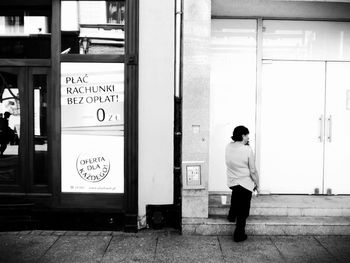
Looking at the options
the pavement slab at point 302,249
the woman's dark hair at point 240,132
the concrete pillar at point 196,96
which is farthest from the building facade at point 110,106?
the pavement slab at point 302,249

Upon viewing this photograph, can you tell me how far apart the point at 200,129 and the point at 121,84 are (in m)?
1.46

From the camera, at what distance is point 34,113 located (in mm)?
6781

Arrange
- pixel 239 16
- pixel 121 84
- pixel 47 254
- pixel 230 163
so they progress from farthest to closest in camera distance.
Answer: pixel 239 16 → pixel 121 84 → pixel 230 163 → pixel 47 254

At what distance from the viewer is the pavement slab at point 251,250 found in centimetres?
552

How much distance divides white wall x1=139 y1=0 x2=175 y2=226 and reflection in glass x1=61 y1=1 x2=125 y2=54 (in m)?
0.42

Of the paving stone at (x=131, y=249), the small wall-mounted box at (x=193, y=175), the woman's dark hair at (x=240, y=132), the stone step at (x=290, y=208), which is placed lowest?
the paving stone at (x=131, y=249)

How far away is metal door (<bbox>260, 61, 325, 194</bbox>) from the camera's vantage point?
7586 millimetres

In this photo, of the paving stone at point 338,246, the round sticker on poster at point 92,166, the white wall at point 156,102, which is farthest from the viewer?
the round sticker on poster at point 92,166

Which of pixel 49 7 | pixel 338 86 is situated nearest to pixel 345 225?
pixel 338 86

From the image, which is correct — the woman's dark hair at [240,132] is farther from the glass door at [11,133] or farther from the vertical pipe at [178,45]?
the glass door at [11,133]

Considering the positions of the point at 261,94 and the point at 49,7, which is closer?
the point at 49,7

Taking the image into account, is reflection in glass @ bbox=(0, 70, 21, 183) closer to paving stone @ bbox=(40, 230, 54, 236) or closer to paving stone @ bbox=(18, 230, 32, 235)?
paving stone @ bbox=(18, 230, 32, 235)

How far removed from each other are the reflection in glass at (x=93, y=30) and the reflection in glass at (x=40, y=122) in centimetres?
66

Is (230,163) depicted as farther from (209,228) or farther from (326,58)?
(326,58)
